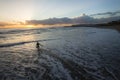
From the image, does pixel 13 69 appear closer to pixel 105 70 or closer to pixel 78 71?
pixel 78 71

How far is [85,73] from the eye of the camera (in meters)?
8.22

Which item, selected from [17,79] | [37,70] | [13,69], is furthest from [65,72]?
[13,69]

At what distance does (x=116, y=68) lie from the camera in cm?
863

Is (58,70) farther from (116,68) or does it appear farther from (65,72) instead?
(116,68)

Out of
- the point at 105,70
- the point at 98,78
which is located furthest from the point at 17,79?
the point at 105,70

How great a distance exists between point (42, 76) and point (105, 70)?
13.1 feet

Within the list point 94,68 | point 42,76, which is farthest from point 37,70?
point 94,68

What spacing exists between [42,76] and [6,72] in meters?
2.71

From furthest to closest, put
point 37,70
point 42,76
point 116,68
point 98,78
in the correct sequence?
point 37,70 → point 116,68 → point 42,76 → point 98,78

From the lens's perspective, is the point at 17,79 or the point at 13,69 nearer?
the point at 17,79

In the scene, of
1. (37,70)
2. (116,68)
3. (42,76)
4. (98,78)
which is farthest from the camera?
(37,70)

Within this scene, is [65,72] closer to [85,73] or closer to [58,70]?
→ [58,70]

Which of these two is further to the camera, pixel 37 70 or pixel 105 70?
pixel 37 70

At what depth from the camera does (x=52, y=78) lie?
7723mm
